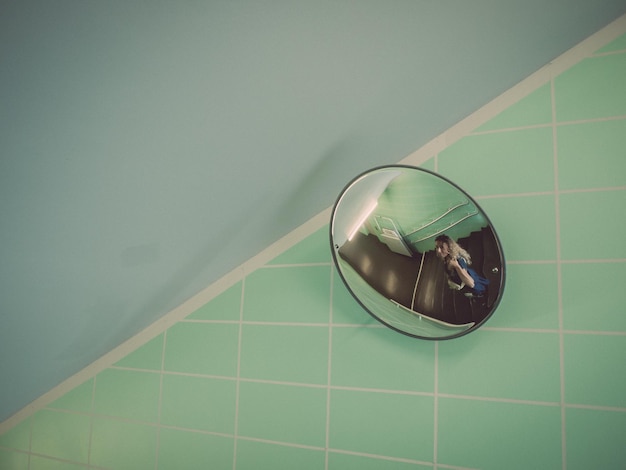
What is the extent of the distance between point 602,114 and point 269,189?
900mm

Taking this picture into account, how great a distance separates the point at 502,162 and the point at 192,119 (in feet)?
2.80

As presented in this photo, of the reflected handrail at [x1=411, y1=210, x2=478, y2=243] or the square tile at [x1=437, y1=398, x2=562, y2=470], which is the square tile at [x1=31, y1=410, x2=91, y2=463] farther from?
the reflected handrail at [x1=411, y1=210, x2=478, y2=243]

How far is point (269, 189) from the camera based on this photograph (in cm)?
107

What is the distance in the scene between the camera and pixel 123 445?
1.47 meters

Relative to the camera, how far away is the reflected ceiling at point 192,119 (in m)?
0.57

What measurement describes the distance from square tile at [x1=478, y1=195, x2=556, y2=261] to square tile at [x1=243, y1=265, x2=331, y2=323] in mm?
521

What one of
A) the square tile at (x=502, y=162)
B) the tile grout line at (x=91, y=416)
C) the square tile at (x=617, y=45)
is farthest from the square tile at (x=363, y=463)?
the square tile at (x=617, y=45)

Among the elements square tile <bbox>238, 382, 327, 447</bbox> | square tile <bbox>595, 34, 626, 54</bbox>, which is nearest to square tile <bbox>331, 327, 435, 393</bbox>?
square tile <bbox>238, 382, 327, 447</bbox>

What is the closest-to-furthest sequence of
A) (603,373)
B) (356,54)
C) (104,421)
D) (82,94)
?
(82,94)
(356,54)
(603,373)
(104,421)

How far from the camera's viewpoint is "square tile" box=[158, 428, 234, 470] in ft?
4.36

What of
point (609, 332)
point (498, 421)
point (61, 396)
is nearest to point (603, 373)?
point (609, 332)

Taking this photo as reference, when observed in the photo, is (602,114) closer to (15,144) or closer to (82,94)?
(82,94)

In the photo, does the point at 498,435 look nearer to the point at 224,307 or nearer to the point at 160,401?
the point at 224,307

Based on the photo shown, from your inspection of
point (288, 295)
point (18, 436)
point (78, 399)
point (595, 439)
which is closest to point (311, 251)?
point (288, 295)
